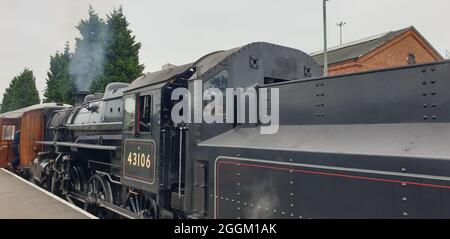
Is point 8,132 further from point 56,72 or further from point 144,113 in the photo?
point 56,72

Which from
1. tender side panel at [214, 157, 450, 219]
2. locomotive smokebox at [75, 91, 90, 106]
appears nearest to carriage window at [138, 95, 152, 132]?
tender side panel at [214, 157, 450, 219]

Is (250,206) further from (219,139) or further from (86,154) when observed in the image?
(86,154)

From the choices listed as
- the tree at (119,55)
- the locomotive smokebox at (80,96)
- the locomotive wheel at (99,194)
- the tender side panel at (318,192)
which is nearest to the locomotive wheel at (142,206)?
the locomotive wheel at (99,194)

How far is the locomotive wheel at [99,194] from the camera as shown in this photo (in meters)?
7.05

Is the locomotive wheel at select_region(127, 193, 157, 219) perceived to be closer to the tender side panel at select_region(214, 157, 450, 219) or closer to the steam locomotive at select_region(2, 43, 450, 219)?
the steam locomotive at select_region(2, 43, 450, 219)

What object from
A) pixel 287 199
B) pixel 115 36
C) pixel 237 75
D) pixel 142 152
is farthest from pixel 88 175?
pixel 115 36

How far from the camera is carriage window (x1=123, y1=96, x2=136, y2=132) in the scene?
5.54m

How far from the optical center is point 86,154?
337 inches

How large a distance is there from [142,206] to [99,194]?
1.92 metres

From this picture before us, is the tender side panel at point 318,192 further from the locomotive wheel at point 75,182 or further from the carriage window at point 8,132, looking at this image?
the carriage window at point 8,132

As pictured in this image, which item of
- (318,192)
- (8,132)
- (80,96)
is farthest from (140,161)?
(8,132)

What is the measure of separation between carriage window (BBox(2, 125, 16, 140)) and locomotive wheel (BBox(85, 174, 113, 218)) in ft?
28.9

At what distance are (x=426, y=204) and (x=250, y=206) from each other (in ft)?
5.74
